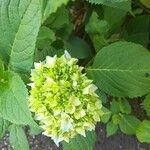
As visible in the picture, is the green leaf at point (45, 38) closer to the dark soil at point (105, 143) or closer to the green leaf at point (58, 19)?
the green leaf at point (58, 19)

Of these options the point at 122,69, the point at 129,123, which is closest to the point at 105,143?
the point at 129,123

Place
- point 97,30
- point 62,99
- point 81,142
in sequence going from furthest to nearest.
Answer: point 97,30
point 81,142
point 62,99

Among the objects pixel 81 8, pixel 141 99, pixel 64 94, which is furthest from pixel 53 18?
pixel 64 94

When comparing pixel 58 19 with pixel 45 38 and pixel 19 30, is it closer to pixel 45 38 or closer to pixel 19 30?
pixel 45 38

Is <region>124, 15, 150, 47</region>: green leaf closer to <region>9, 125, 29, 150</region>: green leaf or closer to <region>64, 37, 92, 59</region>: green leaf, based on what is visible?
<region>64, 37, 92, 59</region>: green leaf

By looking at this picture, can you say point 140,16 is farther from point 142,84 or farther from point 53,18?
point 142,84

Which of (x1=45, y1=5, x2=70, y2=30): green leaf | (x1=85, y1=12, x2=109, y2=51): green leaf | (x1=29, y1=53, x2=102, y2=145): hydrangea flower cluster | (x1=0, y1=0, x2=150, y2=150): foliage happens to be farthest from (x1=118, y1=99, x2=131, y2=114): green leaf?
(x1=29, y1=53, x2=102, y2=145): hydrangea flower cluster
